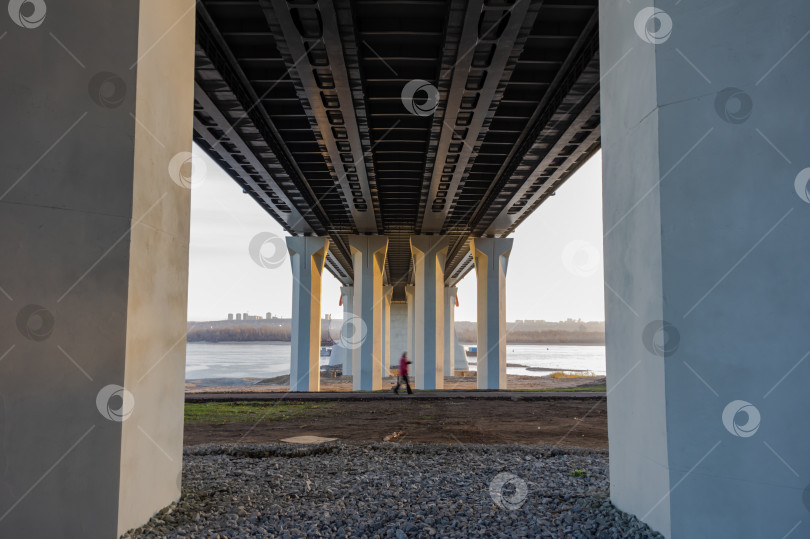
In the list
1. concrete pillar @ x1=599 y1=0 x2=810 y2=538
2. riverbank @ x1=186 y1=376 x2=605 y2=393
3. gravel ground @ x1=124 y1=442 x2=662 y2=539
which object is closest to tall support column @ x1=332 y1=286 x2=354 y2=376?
riverbank @ x1=186 y1=376 x2=605 y2=393

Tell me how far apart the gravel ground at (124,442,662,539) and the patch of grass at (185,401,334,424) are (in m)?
5.33

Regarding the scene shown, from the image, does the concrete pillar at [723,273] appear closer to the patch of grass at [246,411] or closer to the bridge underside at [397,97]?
the bridge underside at [397,97]

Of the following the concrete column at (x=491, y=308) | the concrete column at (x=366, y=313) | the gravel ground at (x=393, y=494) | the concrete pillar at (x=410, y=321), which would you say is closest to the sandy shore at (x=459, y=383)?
the concrete column at (x=491, y=308)

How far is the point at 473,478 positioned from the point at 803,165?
5.33 meters

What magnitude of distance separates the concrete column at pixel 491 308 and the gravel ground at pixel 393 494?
2504cm

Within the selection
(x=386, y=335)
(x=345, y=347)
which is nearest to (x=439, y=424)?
(x=345, y=347)

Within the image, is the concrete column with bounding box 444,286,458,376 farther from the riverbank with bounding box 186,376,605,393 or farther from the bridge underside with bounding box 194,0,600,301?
the bridge underside with bounding box 194,0,600,301

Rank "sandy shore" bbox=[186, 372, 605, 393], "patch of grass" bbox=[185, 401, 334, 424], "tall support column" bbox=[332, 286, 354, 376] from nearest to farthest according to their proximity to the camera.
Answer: "patch of grass" bbox=[185, 401, 334, 424], "sandy shore" bbox=[186, 372, 605, 393], "tall support column" bbox=[332, 286, 354, 376]

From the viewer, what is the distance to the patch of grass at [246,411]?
48.8ft

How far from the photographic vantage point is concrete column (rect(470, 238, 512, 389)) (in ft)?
113

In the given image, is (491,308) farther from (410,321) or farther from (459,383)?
(410,321)

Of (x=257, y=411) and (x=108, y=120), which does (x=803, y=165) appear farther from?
(x=257, y=411)

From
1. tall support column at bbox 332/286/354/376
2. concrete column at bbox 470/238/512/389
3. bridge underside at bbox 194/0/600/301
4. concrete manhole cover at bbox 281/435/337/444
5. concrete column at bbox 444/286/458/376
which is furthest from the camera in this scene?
concrete column at bbox 444/286/458/376

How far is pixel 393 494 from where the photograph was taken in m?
6.54
